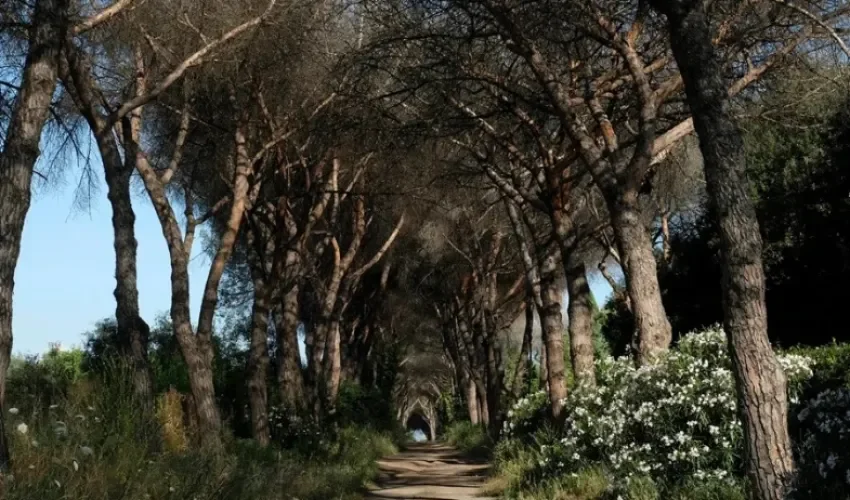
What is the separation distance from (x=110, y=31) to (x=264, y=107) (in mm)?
4084

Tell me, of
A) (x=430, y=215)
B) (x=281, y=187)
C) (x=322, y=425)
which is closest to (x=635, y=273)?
(x=281, y=187)

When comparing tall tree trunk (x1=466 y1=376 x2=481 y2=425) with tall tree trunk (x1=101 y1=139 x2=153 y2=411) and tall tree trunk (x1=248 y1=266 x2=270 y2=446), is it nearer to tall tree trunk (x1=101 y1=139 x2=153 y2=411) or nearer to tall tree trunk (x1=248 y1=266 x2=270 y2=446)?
tall tree trunk (x1=248 y1=266 x2=270 y2=446)

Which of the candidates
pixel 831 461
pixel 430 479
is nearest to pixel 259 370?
pixel 430 479

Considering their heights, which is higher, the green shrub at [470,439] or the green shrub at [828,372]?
the green shrub at [470,439]

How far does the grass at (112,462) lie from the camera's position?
697 centimetres

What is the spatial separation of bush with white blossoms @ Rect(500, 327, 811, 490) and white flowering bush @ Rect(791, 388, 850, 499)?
2088 millimetres

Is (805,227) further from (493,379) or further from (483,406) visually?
(483,406)

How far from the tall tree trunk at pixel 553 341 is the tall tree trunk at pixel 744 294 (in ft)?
28.6

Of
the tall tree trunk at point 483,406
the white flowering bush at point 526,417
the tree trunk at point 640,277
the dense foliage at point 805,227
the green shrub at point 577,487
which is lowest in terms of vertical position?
the green shrub at point 577,487

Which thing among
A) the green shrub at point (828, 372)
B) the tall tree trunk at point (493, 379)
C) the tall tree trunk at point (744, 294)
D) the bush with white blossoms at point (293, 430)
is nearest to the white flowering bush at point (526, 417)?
the bush with white blossoms at point (293, 430)

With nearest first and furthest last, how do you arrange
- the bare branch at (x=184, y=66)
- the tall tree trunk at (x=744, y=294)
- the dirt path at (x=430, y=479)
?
1. the tall tree trunk at (x=744, y=294)
2. the bare branch at (x=184, y=66)
3. the dirt path at (x=430, y=479)

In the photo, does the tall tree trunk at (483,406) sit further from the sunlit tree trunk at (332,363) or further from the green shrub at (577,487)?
the green shrub at (577,487)

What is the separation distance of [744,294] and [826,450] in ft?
3.94

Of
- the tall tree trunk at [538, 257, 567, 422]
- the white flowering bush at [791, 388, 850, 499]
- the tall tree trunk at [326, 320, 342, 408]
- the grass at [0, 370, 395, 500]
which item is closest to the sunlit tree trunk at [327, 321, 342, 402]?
the tall tree trunk at [326, 320, 342, 408]
